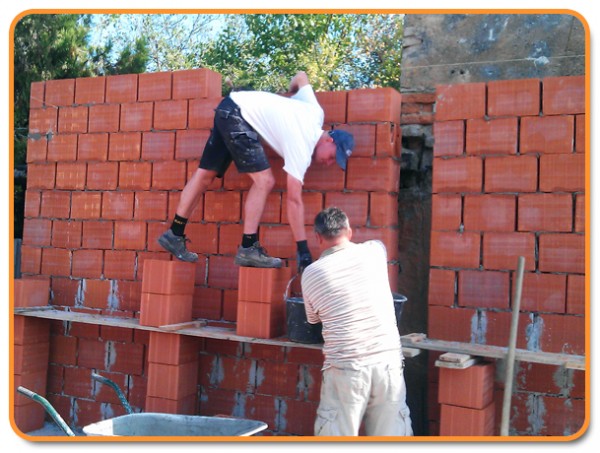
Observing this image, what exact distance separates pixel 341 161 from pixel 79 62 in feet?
15.1

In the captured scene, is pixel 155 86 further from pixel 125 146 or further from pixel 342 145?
pixel 342 145

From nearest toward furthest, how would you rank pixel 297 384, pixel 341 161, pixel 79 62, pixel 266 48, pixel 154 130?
1. pixel 341 161
2. pixel 297 384
3. pixel 154 130
4. pixel 79 62
5. pixel 266 48

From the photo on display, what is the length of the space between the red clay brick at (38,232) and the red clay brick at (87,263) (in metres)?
0.30

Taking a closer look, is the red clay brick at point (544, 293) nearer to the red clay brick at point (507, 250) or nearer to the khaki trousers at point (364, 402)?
the red clay brick at point (507, 250)

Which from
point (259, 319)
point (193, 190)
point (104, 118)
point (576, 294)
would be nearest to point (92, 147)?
point (104, 118)

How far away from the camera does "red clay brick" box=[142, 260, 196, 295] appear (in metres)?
3.95

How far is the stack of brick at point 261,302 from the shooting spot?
147 inches

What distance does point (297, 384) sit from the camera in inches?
158

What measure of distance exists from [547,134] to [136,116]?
274 cm

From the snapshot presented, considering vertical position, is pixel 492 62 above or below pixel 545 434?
above

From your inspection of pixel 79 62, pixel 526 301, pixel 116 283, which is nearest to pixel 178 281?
pixel 116 283

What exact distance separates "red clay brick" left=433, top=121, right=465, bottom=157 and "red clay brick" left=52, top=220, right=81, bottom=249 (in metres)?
2.67

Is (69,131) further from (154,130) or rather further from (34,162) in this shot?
(154,130)

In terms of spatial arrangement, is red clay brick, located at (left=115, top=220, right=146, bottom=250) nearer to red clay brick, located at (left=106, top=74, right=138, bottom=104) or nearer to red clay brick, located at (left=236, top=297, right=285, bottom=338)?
red clay brick, located at (left=106, top=74, right=138, bottom=104)
